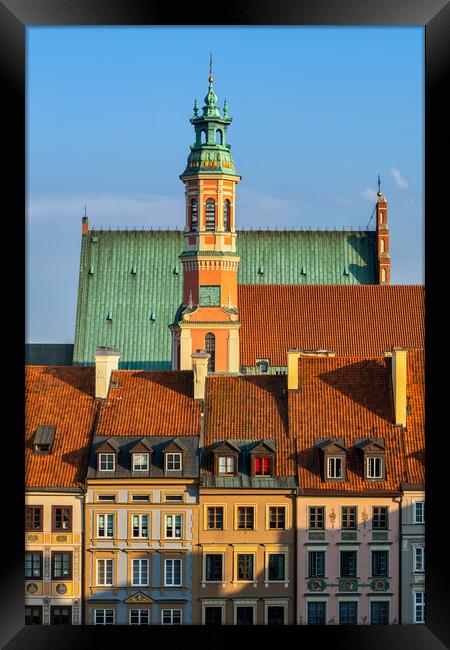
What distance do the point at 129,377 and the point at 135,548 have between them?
4.56m

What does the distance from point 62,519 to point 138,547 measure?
4.88 feet

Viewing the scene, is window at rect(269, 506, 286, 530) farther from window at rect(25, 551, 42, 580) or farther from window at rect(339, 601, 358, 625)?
window at rect(25, 551, 42, 580)

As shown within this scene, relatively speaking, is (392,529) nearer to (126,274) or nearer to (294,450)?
(294,450)

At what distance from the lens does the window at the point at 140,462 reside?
26.2 m

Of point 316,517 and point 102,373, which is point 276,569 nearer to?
point 316,517

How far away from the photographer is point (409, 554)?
80.8 ft

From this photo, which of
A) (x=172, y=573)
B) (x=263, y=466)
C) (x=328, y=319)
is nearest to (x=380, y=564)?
(x=263, y=466)

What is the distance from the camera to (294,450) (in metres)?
26.8

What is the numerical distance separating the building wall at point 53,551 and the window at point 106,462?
78 centimetres

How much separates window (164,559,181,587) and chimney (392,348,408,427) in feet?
17.6

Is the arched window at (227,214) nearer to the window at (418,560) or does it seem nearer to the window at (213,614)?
the window at (418,560)

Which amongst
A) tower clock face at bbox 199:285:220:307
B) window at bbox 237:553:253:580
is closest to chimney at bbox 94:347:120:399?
window at bbox 237:553:253:580

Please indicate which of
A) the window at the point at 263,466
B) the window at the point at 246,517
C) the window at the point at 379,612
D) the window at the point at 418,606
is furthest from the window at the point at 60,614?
the window at the point at 418,606

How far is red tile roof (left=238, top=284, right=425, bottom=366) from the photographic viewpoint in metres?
54.4
